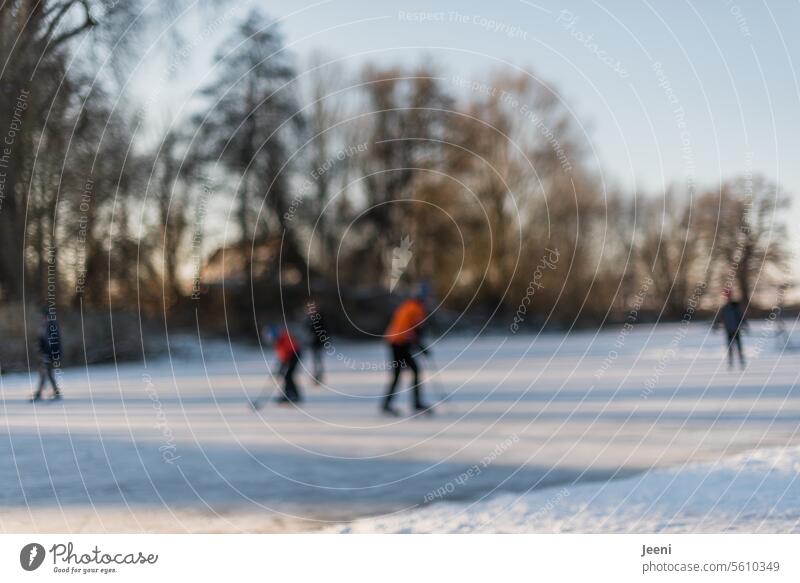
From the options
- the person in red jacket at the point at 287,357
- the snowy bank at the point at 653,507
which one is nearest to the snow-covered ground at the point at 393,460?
the snowy bank at the point at 653,507

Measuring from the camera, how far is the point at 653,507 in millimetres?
4266

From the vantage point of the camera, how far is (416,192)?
11.6 meters

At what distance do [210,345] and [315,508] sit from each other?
384cm

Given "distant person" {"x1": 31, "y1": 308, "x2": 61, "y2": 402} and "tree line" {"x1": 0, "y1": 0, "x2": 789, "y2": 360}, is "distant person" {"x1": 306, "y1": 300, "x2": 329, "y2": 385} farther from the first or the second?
"distant person" {"x1": 31, "y1": 308, "x2": 61, "y2": 402}

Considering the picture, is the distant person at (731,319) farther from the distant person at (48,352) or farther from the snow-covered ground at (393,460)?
the distant person at (48,352)

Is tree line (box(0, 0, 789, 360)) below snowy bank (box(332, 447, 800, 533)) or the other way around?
the other way around

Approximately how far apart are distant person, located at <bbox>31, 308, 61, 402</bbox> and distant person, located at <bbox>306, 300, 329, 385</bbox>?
645cm

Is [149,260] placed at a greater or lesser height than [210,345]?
greater

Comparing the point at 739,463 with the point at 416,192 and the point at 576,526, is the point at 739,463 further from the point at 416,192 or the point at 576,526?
the point at 416,192

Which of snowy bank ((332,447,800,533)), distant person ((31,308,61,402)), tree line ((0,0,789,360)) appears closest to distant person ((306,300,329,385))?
tree line ((0,0,789,360))

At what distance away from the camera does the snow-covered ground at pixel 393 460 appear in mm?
4309

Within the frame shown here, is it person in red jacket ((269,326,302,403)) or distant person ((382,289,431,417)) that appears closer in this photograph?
distant person ((382,289,431,417))

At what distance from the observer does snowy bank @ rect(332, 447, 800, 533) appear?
4031 mm
